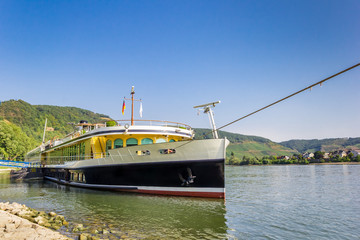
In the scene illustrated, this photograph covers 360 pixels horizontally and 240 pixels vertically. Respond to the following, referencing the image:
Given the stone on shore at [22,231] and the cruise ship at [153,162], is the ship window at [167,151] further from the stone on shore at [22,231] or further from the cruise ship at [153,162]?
the stone on shore at [22,231]

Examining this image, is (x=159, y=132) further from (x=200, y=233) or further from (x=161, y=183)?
(x=200, y=233)

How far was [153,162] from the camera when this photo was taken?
44.3 ft

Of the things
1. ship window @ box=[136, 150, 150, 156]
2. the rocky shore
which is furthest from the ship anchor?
the rocky shore

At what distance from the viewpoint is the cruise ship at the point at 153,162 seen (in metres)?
12.7

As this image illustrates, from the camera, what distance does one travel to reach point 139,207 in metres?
11.3

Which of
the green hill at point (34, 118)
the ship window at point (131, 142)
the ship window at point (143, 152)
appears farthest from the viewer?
the green hill at point (34, 118)

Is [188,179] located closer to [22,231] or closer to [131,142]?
[131,142]

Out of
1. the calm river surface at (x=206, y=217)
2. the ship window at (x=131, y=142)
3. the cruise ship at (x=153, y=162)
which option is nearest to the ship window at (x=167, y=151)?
the cruise ship at (x=153, y=162)

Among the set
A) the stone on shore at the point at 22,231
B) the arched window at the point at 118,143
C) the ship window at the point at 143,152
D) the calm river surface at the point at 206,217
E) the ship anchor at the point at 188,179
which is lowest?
the calm river surface at the point at 206,217

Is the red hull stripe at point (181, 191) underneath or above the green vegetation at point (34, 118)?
underneath

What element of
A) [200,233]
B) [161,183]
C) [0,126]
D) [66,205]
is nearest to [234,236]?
[200,233]

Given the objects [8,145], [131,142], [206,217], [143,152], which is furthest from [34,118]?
[206,217]

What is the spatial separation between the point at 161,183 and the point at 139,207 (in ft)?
7.94

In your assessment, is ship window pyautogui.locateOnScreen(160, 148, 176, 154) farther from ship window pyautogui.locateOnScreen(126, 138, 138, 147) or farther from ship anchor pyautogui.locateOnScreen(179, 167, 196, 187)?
ship window pyautogui.locateOnScreen(126, 138, 138, 147)
